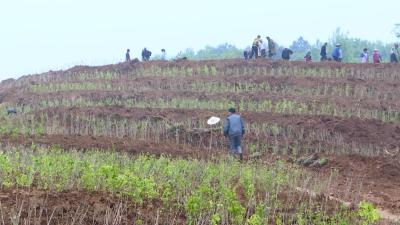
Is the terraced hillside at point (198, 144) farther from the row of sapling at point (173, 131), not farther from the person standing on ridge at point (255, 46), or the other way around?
the person standing on ridge at point (255, 46)

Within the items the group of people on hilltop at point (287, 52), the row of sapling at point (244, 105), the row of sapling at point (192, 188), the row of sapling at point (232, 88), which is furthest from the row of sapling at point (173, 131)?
the group of people on hilltop at point (287, 52)

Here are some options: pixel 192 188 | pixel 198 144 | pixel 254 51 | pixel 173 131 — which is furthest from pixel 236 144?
pixel 254 51

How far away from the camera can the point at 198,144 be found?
62.3 feet

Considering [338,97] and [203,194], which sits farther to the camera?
[338,97]

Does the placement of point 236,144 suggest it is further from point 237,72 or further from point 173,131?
point 237,72

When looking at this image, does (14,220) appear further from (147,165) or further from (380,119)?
(380,119)

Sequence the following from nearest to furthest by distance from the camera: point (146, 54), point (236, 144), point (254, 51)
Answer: point (236, 144)
point (254, 51)
point (146, 54)

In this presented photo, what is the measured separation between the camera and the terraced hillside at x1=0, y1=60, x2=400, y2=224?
8070 millimetres

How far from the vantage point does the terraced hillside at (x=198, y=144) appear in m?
8.07

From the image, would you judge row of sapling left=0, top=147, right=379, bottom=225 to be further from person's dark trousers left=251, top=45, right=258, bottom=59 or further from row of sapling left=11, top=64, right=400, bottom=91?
person's dark trousers left=251, top=45, right=258, bottom=59

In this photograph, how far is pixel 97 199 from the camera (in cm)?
783


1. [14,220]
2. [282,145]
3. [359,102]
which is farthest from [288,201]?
[359,102]

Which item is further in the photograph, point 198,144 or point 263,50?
point 263,50

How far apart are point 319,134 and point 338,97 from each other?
4.48 metres
